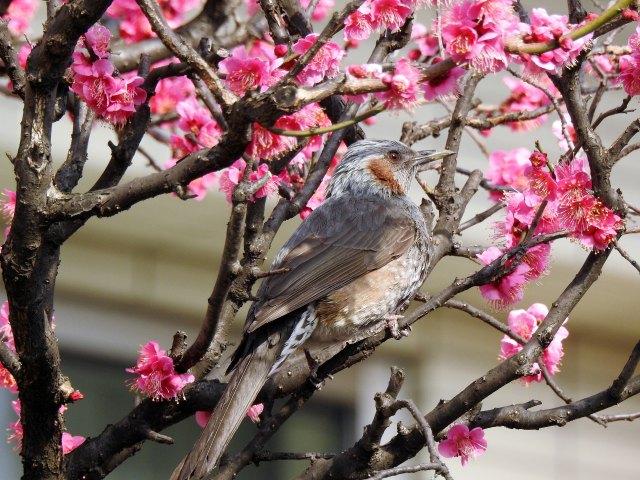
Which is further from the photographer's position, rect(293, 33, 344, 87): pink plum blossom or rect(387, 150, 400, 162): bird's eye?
rect(387, 150, 400, 162): bird's eye

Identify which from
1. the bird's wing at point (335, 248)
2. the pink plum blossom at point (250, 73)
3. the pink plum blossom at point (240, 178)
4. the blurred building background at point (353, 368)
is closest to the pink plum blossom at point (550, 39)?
the pink plum blossom at point (250, 73)

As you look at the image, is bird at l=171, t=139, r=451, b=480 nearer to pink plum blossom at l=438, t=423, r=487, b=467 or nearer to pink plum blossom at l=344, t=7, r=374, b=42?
pink plum blossom at l=438, t=423, r=487, b=467

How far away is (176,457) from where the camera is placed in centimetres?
719

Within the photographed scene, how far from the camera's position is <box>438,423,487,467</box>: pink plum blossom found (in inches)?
134

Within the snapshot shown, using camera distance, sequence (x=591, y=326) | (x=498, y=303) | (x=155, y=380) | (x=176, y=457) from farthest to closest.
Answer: (x=591, y=326) → (x=176, y=457) → (x=498, y=303) → (x=155, y=380)

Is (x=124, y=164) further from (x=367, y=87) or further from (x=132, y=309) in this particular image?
(x=132, y=309)

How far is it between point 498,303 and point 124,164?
4.48 ft

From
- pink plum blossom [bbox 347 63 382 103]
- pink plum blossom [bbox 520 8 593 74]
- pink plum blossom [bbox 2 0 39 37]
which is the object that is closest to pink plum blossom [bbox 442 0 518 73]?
pink plum blossom [bbox 520 8 593 74]

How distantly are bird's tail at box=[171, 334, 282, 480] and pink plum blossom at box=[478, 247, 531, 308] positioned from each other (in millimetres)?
799

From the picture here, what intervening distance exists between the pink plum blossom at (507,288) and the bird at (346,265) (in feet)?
1.60

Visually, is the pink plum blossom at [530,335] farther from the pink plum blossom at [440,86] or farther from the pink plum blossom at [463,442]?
the pink plum blossom at [440,86]

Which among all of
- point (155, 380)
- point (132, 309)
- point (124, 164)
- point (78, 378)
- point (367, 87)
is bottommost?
point (155, 380)

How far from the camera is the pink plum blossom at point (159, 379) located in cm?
321

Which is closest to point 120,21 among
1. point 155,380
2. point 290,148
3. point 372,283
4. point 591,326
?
point 372,283
